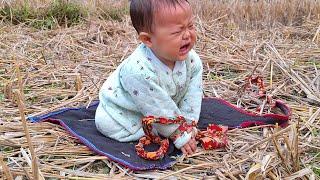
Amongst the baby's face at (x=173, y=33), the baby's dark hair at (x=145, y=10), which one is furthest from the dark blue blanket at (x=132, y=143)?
the baby's dark hair at (x=145, y=10)

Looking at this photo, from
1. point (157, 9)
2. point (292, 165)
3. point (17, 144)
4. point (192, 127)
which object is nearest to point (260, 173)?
point (292, 165)

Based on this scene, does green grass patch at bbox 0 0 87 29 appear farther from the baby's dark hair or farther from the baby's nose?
the baby's nose

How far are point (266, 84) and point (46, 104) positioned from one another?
1372 mm

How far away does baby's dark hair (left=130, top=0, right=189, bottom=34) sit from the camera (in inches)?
98.0

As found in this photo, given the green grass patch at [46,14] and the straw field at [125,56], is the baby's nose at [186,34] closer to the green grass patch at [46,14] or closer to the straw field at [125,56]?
the straw field at [125,56]

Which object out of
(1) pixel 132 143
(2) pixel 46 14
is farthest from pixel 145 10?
(2) pixel 46 14

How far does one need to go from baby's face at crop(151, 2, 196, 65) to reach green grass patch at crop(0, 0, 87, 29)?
9.28 feet

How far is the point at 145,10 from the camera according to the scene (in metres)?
2.52

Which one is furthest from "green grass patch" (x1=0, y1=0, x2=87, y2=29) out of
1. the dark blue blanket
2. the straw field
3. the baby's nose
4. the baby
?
the baby's nose

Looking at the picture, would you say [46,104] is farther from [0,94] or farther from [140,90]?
[140,90]

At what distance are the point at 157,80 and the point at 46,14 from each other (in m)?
3.08

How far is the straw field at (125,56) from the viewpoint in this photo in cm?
240

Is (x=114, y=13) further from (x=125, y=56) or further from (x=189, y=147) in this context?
(x=189, y=147)

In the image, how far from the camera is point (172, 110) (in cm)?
260
